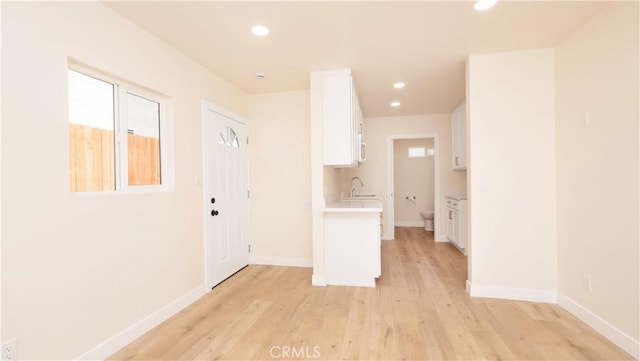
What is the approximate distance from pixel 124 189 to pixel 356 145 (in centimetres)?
262

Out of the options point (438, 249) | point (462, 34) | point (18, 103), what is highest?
point (462, 34)

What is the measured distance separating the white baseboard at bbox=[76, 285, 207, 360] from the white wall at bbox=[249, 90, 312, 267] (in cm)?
139

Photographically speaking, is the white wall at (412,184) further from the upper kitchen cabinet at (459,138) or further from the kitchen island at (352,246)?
the kitchen island at (352,246)

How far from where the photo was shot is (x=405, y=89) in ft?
13.7

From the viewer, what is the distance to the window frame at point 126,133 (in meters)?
2.19

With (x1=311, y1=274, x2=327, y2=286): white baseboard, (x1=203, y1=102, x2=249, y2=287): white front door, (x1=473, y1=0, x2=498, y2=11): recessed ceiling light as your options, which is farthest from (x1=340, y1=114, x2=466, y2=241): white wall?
(x1=473, y1=0, x2=498, y2=11): recessed ceiling light

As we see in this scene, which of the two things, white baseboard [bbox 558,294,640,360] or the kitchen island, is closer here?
white baseboard [bbox 558,294,640,360]

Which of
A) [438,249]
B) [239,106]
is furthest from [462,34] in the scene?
[438,249]

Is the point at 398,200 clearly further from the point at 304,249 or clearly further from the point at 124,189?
the point at 124,189

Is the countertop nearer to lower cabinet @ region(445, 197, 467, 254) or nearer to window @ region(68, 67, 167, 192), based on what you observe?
lower cabinet @ region(445, 197, 467, 254)

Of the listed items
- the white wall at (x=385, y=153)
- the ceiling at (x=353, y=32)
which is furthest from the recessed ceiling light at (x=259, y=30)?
the white wall at (x=385, y=153)

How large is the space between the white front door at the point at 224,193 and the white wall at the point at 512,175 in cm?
287

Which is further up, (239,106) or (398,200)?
(239,106)

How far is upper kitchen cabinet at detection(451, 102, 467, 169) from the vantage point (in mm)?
4867
